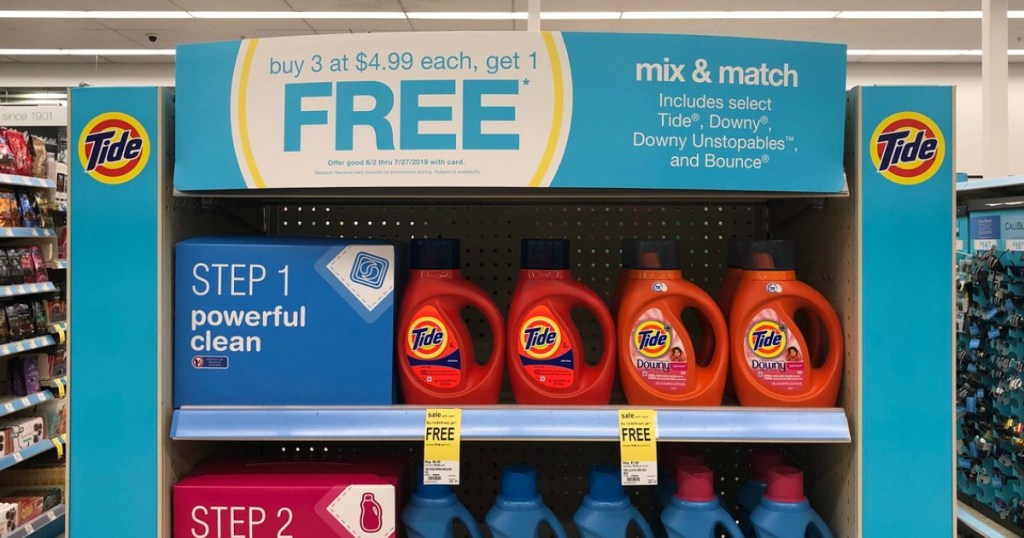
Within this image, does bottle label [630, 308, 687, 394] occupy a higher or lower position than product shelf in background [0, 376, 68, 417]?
higher

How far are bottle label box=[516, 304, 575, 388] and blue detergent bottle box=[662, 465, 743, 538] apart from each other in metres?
0.27

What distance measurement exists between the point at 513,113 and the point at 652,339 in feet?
1.44

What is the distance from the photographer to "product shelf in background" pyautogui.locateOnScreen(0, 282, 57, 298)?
11.8 ft

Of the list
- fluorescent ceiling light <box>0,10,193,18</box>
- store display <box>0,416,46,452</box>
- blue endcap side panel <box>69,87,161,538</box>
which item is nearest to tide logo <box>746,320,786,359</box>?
blue endcap side panel <box>69,87,161,538</box>

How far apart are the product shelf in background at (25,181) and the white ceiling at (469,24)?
2554 millimetres

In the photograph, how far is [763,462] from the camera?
136 centimetres

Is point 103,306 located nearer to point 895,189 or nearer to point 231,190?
point 231,190

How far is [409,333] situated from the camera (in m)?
1.27

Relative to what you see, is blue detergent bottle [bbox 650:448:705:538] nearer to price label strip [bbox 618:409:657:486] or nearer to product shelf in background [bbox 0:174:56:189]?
price label strip [bbox 618:409:657:486]

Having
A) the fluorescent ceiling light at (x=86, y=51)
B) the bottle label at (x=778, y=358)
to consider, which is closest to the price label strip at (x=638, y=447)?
the bottle label at (x=778, y=358)

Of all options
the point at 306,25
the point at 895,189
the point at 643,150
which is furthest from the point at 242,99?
the point at 306,25

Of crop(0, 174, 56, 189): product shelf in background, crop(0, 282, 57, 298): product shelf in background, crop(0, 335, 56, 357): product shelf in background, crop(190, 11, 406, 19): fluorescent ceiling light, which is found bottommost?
crop(0, 335, 56, 357): product shelf in background

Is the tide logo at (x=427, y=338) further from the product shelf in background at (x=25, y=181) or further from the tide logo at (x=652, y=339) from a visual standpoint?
the product shelf in background at (x=25, y=181)

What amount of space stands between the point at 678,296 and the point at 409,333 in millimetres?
464
